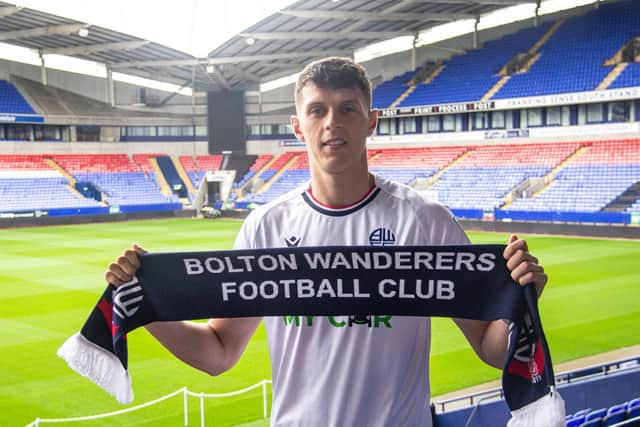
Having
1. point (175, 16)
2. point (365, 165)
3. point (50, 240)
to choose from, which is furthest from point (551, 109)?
point (365, 165)

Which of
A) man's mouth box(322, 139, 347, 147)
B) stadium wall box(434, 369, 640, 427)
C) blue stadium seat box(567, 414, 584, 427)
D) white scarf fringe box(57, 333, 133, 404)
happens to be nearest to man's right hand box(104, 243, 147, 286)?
white scarf fringe box(57, 333, 133, 404)

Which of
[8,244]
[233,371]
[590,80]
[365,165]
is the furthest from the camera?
[590,80]

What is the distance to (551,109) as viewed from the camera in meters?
44.1

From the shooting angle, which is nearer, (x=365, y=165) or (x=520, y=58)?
(x=365, y=165)

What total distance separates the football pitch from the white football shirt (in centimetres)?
717

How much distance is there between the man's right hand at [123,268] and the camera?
3.71 m

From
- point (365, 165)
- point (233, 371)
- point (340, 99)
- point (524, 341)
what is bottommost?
point (233, 371)

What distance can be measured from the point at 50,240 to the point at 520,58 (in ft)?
108

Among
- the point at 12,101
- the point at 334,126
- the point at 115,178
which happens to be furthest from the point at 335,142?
the point at 12,101

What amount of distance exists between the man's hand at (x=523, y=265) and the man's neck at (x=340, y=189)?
81cm

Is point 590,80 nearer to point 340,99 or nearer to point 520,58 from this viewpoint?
point 520,58

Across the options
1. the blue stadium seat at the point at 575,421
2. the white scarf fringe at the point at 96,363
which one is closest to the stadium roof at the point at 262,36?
the blue stadium seat at the point at 575,421

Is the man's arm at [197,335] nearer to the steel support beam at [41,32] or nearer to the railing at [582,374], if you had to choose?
the railing at [582,374]

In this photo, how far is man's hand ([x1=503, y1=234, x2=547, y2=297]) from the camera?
3363 millimetres
